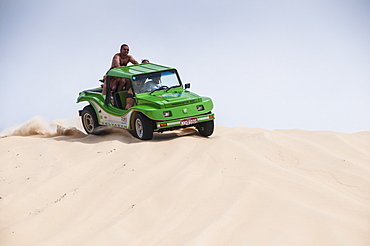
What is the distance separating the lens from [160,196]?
25.9 ft

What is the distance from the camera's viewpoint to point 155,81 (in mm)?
13117

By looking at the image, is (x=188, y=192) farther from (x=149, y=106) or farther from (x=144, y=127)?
(x=149, y=106)

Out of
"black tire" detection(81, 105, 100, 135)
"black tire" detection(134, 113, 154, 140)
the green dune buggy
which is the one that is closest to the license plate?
the green dune buggy

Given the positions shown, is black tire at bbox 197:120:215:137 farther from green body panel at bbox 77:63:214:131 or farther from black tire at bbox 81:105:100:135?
black tire at bbox 81:105:100:135

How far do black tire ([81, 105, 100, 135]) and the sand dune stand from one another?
226 centimetres

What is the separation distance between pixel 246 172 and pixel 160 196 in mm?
1414

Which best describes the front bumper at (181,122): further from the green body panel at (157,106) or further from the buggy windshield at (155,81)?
the buggy windshield at (155,81)

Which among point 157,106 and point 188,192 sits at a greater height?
point 157,106

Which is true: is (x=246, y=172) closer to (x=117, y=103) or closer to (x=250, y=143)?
(x=250, y=143)

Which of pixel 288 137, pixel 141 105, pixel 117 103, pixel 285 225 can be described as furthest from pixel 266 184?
pixel 117 103

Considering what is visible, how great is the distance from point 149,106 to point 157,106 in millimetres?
235

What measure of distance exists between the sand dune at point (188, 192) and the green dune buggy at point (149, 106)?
582mm

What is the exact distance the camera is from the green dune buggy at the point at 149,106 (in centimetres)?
1188

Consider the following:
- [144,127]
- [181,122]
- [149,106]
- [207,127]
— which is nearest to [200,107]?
[207,127]
